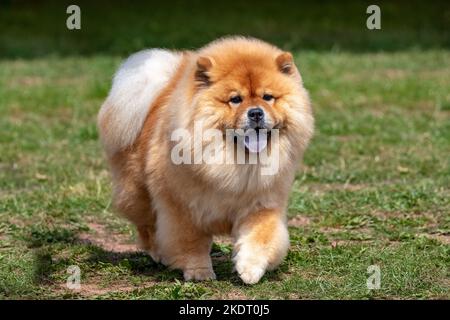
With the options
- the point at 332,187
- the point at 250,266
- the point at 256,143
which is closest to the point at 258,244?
the point at 250,266

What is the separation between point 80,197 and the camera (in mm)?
7148

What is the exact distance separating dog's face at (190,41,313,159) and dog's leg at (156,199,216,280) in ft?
1.94

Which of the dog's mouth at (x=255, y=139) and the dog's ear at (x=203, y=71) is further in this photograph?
the dog's ear at (x=203, y=71)

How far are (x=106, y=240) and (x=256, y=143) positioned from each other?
1.84 metres

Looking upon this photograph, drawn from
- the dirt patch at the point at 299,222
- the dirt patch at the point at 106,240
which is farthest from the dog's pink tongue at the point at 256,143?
the dirt patch at the point at 299,222

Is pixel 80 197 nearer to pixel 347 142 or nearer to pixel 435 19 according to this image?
pixel 347 142

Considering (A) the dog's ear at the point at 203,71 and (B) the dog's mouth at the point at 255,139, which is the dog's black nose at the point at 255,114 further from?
(A) the dog's ear at the point at 203,71

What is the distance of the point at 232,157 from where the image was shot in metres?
4.93

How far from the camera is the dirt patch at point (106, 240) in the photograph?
6.15m

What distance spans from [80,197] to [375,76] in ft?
19.4

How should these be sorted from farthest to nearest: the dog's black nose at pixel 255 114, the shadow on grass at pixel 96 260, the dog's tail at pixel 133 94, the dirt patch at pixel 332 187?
1. the dirt patch at pixel 332 187
2. the dog's tail at pixel 133 94
3. the shadow on grass at pixel 96 260
4. the dog's black nose at pixel 255 114

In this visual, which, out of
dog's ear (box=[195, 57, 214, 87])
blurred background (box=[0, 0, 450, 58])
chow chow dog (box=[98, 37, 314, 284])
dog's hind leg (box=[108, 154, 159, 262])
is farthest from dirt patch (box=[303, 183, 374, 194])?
blurred background (box=[0, 0, 450, 58])

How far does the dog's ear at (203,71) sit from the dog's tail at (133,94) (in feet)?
2.00

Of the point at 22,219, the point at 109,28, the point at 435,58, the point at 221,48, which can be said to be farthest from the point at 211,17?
the point at 221,48
